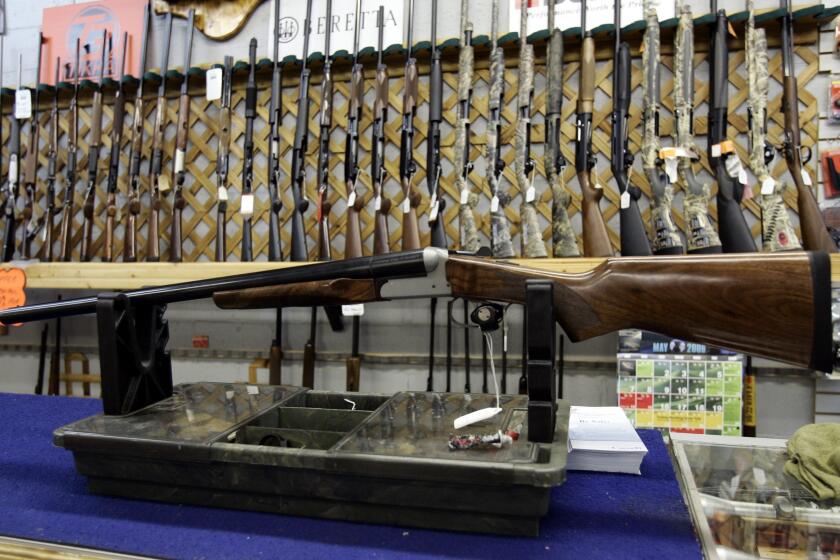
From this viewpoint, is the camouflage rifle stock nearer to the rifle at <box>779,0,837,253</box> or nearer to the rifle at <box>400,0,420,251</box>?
the rifle at <box>400,0,420,251</box>

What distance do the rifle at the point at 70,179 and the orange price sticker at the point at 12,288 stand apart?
928mm

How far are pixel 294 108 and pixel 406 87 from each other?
0.70 metres

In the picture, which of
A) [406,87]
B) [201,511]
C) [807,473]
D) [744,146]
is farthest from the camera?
[406,87]

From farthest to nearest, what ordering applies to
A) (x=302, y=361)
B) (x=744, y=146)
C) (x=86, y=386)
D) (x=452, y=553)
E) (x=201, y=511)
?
1. (x=86, y=386)
2. (x=302, y=361)
3. (x=744, y=146)
4. (x=201, y=511)
5. (x=452, y=553)

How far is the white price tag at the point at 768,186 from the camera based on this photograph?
223cm

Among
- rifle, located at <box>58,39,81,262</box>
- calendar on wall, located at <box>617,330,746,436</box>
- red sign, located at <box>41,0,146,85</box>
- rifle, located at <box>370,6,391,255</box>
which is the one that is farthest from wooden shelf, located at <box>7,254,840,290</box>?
calendar on wall, located at <box>617,330,746,436</box>

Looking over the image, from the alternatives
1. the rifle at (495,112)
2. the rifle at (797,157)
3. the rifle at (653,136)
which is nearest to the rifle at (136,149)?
the rifle at (495,112)

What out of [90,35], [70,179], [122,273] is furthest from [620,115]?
[90,35]

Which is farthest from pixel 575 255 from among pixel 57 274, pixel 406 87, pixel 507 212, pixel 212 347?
pixel 57 274

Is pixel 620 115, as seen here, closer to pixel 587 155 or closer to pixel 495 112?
pixel 587 155

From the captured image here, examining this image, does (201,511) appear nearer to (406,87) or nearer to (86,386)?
(406,87)

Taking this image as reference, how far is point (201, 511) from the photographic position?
980 millimetres

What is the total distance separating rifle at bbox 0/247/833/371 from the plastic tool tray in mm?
236

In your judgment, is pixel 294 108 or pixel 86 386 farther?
pixel 86 386
